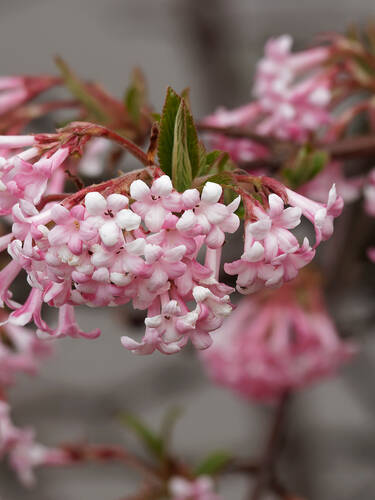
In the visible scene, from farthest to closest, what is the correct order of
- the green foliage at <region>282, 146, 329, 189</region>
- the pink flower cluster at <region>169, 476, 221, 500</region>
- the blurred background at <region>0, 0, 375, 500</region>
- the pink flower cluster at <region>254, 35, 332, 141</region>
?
1. the blurred background at <region>0, 0, 375, 500</region>
2. the pink flower cluster at <region>169, 476, 221, 500</region>
3. the pink flower cluster at <region>254, 35, 332, 141</region>
4. the green foliage at <region>282, 146, 329, 189</region>

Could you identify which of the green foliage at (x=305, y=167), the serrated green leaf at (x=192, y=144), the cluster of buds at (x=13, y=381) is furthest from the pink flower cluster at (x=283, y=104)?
the cluster of buds at (x=13, y=381)

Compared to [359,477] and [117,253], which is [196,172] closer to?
[117,253]

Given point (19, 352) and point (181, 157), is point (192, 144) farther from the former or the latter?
point (19, 352)

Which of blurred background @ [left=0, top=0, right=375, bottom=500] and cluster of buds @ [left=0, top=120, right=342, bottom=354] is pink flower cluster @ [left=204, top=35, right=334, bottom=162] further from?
blurred background @ [left=0, top=0, right=375, bottom=500]

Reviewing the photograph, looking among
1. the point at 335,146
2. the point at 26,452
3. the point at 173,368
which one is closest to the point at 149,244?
the point at 335,146

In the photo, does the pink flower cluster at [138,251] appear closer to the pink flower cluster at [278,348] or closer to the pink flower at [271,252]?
the pink flower at [271,252]

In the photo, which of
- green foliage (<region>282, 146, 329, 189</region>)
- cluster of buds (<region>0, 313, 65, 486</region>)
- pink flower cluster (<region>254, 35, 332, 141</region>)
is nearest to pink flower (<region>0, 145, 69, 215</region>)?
green foliage (<region>282, 146, 329, 189</region>)
